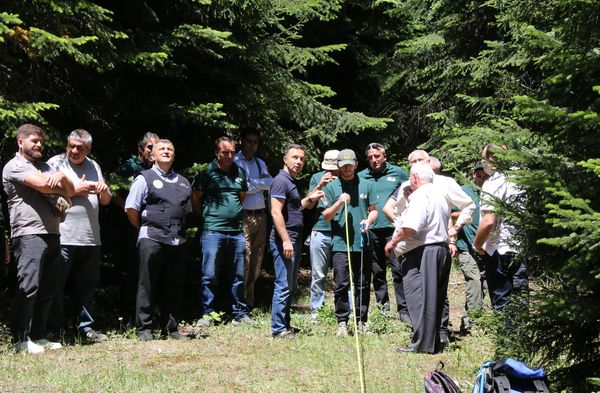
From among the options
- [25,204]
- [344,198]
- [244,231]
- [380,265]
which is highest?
[344,198]

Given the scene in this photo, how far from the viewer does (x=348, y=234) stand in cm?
827

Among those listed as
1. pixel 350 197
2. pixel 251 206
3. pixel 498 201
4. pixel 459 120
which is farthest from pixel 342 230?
pixel 459 120

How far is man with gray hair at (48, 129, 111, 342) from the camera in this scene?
7.52 m

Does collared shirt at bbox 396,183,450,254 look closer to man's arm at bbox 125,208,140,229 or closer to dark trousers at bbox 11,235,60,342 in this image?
man's arm at bbox 125,208,140,229

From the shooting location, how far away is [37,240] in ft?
22.8

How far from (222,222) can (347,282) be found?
5.59 ft

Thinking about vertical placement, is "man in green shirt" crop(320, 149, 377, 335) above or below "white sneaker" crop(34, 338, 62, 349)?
above

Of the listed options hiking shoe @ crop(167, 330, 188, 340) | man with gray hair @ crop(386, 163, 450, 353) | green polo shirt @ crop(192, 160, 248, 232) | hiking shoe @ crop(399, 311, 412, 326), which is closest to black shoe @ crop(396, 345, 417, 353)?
man with gray hair @ crop(386, 163, 450, 353)

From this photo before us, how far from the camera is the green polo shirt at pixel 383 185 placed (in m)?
9.26

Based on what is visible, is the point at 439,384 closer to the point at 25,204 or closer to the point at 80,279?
the point at 25,204

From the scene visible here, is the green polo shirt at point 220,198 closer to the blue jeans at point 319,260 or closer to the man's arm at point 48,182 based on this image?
the blue jeans at point 319,260

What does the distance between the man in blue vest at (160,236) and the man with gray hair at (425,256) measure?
2291mm

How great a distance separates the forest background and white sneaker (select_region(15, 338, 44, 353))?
82.3 inches

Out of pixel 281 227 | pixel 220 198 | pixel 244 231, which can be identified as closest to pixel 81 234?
pixel 220 198
